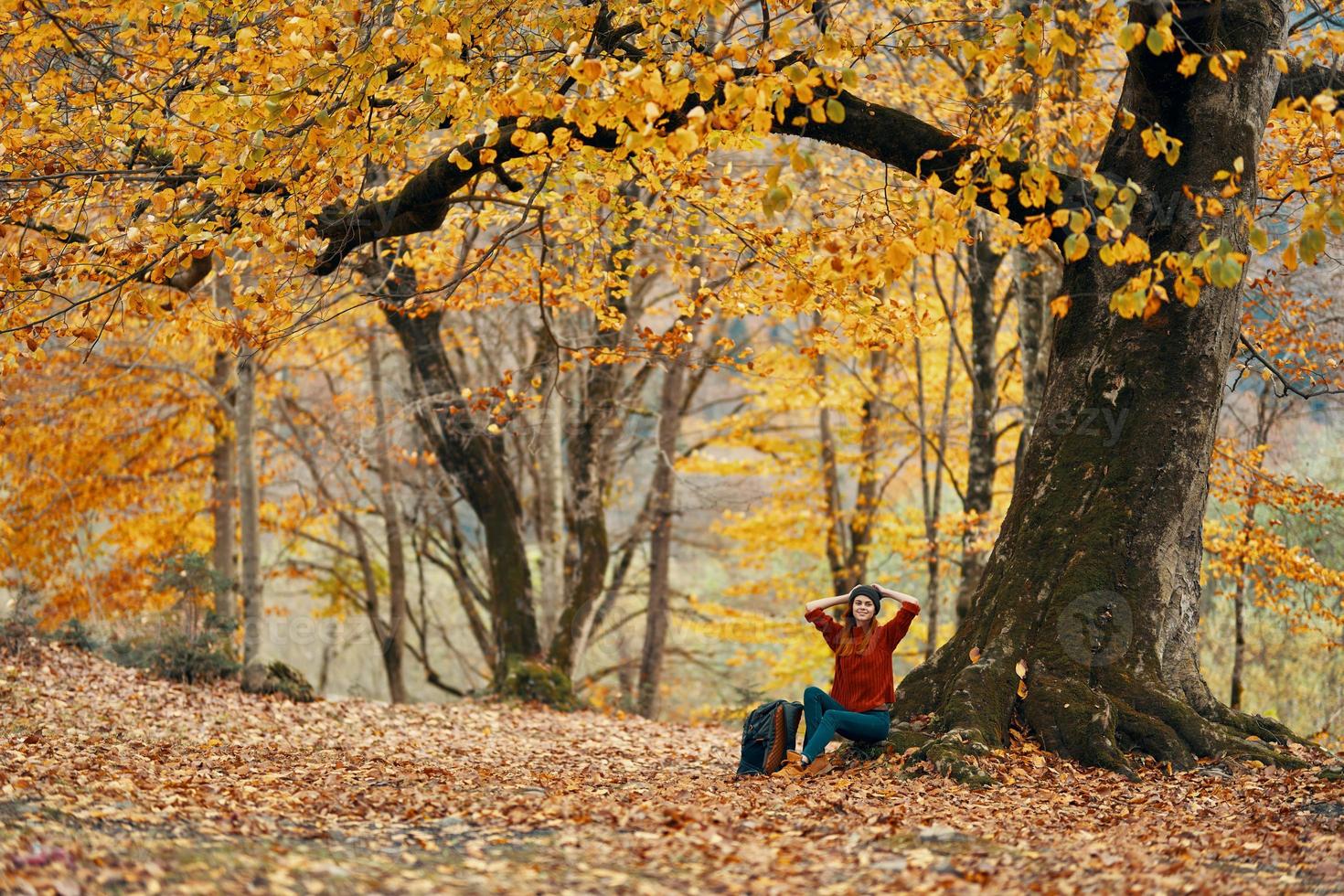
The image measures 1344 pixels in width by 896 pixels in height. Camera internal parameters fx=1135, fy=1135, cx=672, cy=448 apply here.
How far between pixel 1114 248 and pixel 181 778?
240 inches

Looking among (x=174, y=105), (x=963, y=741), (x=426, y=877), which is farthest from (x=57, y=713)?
(x=963, y=741)

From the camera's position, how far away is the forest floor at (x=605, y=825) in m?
4.42

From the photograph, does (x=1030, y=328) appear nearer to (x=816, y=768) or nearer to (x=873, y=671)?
(x=873, y=671)

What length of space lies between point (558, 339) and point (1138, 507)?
8.38 meters

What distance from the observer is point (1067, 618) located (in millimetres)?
7520

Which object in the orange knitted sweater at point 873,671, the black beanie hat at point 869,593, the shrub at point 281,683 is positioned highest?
the black beanie hat at point 869,593

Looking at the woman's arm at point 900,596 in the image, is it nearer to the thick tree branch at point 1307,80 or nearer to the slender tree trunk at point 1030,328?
the thick tree branch at point 1307,80

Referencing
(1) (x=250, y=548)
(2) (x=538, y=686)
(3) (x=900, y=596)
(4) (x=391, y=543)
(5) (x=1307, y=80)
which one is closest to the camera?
(3) (x=900, y=596)

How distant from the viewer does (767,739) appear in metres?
7.48

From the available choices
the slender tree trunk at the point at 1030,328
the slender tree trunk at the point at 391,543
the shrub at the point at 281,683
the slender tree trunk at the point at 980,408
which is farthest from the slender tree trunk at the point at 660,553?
the shrub at the point at 281,683

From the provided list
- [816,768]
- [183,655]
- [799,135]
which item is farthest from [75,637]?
[799,135]

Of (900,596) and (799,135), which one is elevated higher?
(799,135)

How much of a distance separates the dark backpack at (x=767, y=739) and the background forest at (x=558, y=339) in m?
2.68

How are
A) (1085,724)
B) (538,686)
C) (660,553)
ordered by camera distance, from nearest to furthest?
1. (1085,724)
2. (538,686)
3. (660,553)
